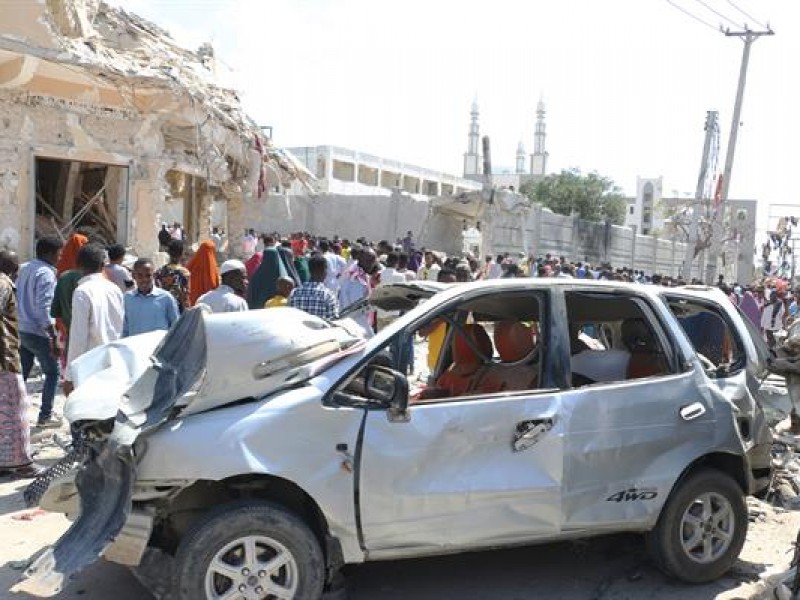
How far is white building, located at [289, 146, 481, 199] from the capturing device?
59.2m

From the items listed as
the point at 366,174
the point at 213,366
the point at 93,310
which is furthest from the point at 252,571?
the point at 366,174

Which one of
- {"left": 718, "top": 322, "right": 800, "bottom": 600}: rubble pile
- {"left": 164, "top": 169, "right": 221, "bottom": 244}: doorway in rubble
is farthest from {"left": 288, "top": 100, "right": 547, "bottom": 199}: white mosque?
{"left": 718, "top": 322, "right": 800, "bottom": 600}: rubble pile

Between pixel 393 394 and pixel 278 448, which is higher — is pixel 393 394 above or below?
above

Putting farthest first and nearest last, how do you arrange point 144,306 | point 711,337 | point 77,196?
point 77,196, point 711,337, point 144,306

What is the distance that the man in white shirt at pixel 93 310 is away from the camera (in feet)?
20.2

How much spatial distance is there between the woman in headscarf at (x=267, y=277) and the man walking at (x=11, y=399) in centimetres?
295

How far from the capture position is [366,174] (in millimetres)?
67875

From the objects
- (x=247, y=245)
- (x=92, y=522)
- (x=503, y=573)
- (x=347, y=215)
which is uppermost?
(x=347, y=215)

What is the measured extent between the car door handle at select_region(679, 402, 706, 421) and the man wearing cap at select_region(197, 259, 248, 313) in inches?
145

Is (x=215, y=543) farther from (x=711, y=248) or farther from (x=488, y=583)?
(x=711, y=248)

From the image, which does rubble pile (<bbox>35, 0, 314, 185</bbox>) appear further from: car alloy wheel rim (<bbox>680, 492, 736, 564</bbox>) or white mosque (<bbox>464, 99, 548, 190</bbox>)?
white mosque (<bbox>464, 99, 548, 190</bbox>)

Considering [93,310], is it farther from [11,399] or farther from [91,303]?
[11,399]

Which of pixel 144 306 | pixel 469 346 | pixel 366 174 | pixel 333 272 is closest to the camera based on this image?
pixel 469 346

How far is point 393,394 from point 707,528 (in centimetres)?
209
